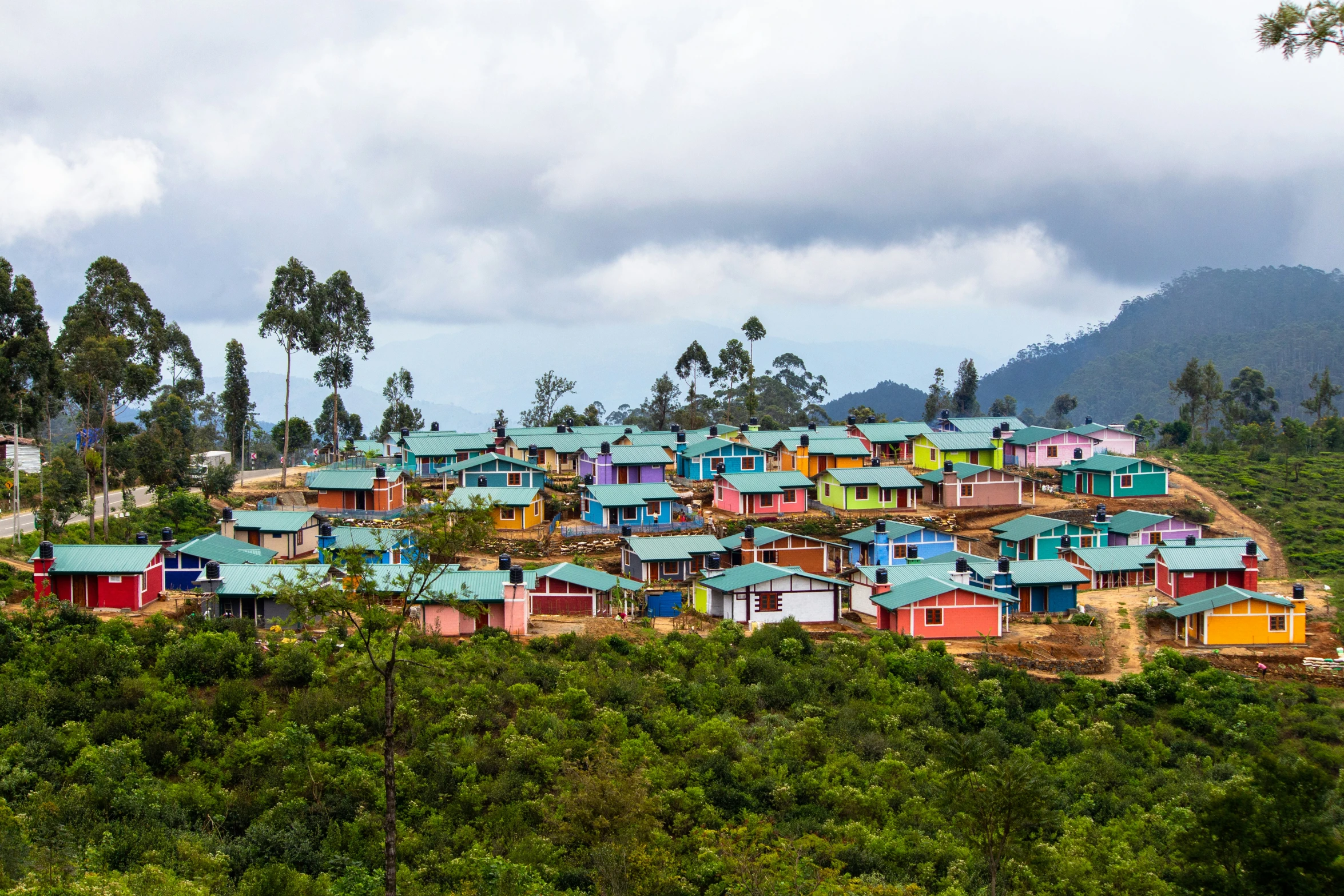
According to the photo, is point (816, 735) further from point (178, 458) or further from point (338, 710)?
point (178, 458)

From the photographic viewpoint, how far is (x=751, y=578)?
39750mm

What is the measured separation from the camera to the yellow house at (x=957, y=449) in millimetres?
64500

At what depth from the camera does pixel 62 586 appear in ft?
115

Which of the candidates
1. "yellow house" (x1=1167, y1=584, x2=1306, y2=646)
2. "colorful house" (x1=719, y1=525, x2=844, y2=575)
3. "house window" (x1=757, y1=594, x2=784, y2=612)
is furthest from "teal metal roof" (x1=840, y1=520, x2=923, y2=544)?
"yellow house" (x1=1167, y1=584, x2=1306, y2=646)

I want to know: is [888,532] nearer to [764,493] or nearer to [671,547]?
[764,493]

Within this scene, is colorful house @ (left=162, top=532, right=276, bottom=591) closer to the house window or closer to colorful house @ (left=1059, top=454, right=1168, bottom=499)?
the house window

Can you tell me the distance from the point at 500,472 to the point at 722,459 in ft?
45.5

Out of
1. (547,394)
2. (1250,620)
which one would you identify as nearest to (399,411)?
(547,394)

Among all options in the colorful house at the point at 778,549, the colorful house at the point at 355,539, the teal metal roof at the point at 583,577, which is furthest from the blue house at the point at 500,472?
the teal metal roof at the point at 583,577

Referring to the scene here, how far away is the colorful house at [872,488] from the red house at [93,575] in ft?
115

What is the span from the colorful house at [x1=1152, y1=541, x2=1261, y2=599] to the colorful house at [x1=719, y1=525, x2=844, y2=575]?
15005 millimetres

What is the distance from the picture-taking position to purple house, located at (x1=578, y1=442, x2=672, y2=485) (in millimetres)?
55875

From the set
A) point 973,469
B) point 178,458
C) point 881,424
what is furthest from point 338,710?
point 881,424

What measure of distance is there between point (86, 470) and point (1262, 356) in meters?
207
